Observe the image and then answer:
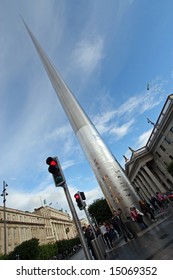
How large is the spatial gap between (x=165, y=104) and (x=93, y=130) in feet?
78.2

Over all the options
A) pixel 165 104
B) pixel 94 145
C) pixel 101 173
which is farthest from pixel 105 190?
pixel 165 104

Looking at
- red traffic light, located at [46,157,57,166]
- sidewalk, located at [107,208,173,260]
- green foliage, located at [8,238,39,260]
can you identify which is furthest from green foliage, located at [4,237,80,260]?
red traffic light, located at [46,157,57,166]

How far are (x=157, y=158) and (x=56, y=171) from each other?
49.7 meters

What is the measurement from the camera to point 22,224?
56562 mm

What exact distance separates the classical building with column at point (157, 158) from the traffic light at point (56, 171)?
35049mm

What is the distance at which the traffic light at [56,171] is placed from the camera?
4.86 metres

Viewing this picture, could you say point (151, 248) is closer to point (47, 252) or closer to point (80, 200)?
point (80, 200)

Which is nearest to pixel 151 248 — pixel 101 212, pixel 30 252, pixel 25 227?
pixel 30 252

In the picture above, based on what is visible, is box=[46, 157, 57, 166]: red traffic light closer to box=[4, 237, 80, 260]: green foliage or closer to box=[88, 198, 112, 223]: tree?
box=[4, 237, 80, 260]: green foliage

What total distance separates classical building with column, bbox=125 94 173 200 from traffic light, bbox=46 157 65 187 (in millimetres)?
35049

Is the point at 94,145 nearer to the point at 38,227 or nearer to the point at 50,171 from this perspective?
the point at 50,171

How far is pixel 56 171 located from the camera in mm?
5000

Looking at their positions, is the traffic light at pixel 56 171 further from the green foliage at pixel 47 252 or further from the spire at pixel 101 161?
the green foliage at pixel 47 252

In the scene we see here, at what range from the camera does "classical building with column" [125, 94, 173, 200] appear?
39375 mm
